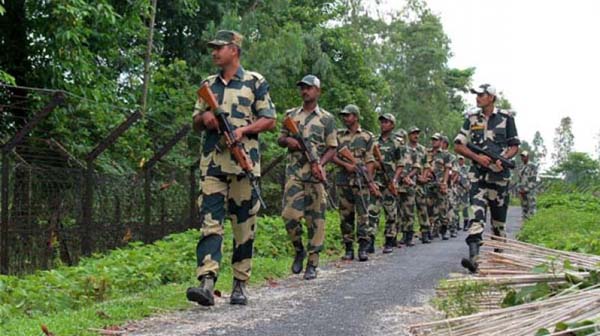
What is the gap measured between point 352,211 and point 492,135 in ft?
8.38

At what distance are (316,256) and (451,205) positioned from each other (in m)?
9.86

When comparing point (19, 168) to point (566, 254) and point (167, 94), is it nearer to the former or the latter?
point (566, 254)

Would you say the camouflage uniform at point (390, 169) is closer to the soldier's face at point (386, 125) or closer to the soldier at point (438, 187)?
the soldier's face at point (386, 125)

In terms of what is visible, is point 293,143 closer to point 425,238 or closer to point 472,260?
point 472,260

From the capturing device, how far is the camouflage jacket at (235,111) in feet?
20.0

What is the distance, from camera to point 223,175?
6.12 metres

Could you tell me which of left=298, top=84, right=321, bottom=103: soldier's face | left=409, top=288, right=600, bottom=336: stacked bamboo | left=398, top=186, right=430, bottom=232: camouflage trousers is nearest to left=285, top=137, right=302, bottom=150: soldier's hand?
left=298, top=84, right=321, bottom=103: soldier's face

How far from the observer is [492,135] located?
8.41 m

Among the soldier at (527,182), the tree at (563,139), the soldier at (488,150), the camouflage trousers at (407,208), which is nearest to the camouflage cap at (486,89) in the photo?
the soldier at (488,150)

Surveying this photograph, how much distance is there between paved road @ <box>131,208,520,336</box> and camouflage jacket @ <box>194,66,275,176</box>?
3.47 feet

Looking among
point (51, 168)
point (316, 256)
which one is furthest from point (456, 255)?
point (51, 168)

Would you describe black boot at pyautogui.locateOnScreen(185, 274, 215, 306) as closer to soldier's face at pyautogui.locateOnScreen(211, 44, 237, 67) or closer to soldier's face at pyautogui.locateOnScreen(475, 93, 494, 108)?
soldier's face at pyautogui.locateOnScreen(211, 44, 237, 67)

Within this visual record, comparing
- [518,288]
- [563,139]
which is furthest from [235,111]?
[563,139]

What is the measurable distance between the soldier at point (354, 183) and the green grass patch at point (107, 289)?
1076 millimetres
